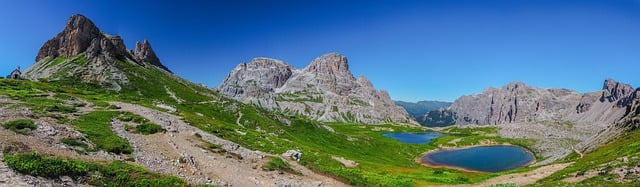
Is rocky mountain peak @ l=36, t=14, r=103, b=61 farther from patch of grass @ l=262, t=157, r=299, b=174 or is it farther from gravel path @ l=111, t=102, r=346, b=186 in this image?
patch of grass @ l=262, t=157, r=299, b=174

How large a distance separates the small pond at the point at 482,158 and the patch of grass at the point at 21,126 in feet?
416

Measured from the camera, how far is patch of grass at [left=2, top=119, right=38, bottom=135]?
113ft

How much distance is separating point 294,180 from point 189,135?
69.3ft

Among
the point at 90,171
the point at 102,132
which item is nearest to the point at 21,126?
the point at 102,132

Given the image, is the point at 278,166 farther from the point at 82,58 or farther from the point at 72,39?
the point at 72,39

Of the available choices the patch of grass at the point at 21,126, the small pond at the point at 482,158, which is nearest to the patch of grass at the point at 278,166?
the patch of grass at the point at 21,126

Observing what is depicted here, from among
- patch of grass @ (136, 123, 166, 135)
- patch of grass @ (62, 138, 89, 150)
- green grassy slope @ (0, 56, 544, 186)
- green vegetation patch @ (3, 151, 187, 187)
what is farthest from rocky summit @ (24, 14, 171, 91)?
green vegetation patch @ (3, 151, 187, 187)

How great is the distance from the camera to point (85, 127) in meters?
45.8

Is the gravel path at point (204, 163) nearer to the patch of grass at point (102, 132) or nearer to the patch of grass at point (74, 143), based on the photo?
the patch of grass at point (102, 132)

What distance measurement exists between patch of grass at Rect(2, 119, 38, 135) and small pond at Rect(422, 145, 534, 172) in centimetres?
12688

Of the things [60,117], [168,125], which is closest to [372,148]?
[168,125]

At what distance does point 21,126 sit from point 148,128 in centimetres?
1664

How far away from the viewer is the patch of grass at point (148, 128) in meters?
50.9

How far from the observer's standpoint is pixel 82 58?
14800 centimetres
